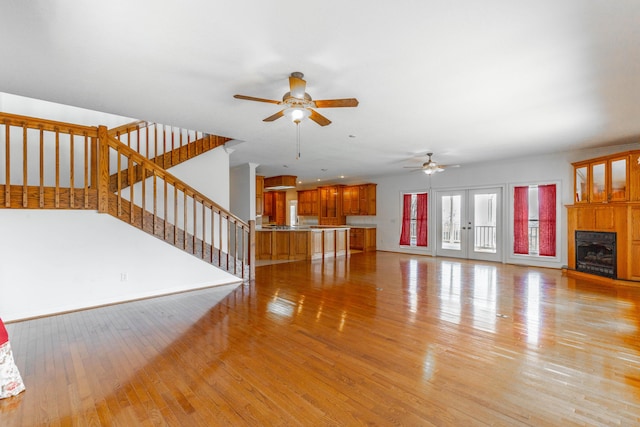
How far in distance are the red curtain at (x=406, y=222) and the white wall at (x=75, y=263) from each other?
23.8 ft

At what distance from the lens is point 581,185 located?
6500 mm

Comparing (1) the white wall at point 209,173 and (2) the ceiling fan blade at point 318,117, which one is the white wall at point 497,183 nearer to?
(1) the white wall at point 209,173

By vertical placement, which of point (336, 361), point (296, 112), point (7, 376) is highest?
point (296, 112)

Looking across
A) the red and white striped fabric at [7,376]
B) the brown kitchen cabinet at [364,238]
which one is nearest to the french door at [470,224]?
the brown kitchen cabinet at [364,238]

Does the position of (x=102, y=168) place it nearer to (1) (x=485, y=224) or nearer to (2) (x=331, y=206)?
(1) (x=485, y=224)

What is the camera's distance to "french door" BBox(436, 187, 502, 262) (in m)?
8.21

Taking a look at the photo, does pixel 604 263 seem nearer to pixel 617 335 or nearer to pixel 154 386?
pixel 617 335

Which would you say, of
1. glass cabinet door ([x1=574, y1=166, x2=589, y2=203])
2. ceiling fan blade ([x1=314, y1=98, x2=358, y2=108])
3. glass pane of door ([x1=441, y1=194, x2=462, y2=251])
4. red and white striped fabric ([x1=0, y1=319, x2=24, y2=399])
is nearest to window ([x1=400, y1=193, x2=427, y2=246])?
glass pane of door ([x1=441, y1=194, x2=462, y2=251])

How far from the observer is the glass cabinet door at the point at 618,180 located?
220 inches

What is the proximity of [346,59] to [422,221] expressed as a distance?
774 centimetres

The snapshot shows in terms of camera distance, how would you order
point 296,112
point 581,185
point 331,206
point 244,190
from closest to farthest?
point 296,112
point 581,185
point 244,190
point 331,206

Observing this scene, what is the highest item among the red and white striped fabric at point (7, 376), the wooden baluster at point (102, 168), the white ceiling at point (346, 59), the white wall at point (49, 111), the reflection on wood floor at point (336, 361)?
the white wall at point (49, 111)

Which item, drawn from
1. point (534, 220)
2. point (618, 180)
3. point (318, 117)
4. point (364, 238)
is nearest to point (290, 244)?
point (364, 238)

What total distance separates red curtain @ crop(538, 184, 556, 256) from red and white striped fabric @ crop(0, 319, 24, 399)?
9.28 metres
